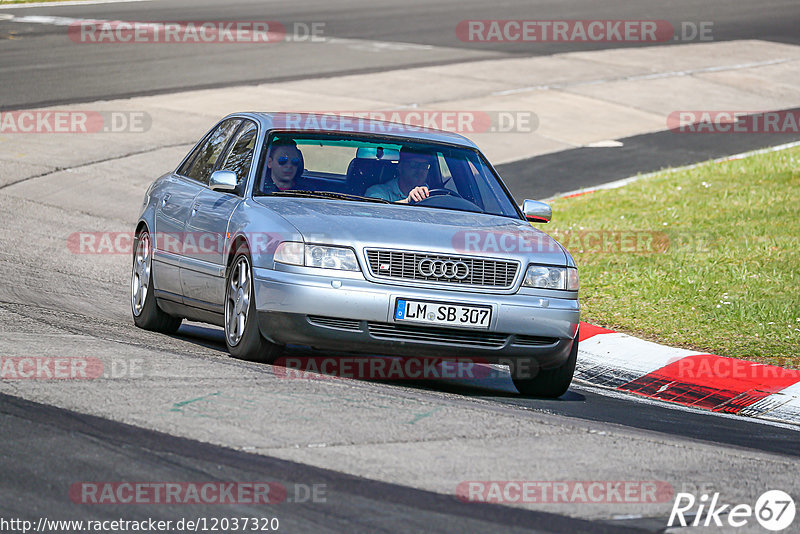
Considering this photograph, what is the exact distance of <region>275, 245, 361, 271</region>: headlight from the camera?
7.29 meters

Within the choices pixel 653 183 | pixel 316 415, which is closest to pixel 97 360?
pixel 316 415

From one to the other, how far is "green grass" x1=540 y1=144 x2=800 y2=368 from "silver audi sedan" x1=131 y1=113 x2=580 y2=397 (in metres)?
2.00

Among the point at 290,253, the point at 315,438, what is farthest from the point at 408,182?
the point at 315,438

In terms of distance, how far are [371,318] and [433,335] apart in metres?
0.38

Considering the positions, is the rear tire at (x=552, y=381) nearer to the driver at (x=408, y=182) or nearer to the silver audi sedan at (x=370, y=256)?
the silver audi sedan at (x=370, y=256)

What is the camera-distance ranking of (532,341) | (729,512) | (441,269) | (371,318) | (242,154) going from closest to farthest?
(729,512) < (371,318) < (441,269) < (532,341) < (242,154)

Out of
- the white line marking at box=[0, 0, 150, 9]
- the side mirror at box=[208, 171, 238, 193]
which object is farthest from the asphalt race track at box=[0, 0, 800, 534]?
the white line marking at box=[0, 0, 150, 9]

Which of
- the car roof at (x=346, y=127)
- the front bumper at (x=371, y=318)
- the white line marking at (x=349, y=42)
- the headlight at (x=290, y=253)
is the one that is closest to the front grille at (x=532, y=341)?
the front bumper at (x=371, y=318)

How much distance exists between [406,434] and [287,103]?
619 inches

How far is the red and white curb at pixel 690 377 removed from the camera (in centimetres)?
830

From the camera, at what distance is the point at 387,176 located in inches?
336

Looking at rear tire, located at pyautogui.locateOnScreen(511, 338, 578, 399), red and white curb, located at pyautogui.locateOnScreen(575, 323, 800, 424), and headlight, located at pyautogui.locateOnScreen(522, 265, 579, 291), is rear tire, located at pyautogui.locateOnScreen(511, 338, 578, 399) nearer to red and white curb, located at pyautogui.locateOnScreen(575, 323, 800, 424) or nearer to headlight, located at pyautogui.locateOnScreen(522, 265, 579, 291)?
headlight, located at pyautogui.locateOnScreen(522, 265, 579, 291)

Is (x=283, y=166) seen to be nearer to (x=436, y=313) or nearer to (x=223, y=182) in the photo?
(x=223, y=182)

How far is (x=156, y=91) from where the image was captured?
72.0ft
